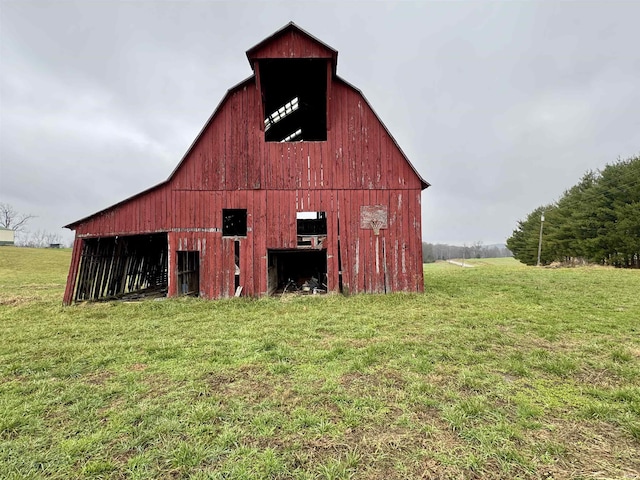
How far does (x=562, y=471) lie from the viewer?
2672 mm

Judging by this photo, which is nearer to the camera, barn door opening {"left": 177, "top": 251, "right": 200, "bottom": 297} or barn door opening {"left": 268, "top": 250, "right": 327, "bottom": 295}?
barn door opening {"left": 177, "top": 251, "right": 200, "bottom": 297}

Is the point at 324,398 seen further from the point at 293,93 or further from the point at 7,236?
the point at 7,236

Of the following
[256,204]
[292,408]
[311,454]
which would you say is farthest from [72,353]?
[256,204]

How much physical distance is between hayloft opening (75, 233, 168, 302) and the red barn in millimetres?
109

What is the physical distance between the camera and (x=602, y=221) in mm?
29859

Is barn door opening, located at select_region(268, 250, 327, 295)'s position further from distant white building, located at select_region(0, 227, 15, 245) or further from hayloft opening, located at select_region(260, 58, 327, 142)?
distant white building, located at select_region(0, 227, 15, 245)

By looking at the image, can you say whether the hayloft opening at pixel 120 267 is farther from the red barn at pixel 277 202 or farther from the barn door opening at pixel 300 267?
the barn door opening at pixel 300 267

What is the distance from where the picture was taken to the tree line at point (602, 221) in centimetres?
2714

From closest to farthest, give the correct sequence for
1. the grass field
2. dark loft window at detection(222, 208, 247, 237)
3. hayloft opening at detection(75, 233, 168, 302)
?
the grass field
hayloft opening at detection(75, 233, 168, 302)
dark loft window at detection(222, 208, 247, 237)

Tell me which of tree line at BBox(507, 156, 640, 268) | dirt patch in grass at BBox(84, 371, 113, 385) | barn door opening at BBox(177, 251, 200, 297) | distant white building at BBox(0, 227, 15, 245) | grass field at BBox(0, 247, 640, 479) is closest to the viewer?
grass field at BBox(0, 247, 640, 479)

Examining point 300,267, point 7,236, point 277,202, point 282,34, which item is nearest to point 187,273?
point 277,202

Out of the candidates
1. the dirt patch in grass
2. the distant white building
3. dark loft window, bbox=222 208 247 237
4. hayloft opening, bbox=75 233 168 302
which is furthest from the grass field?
the distant white building

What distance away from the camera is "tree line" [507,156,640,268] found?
27.1 m

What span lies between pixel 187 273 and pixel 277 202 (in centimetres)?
471
